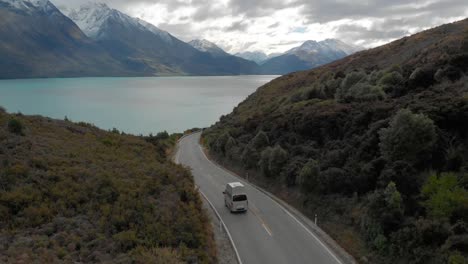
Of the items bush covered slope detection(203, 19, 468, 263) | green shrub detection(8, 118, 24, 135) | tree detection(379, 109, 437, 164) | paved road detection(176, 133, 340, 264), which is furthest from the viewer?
green shrub detection(8, 118, 24, 135)

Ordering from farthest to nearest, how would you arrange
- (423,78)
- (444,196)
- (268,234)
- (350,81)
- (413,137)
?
(350,81) < (423,78) < (268,234) < (413,137) < (444,196)

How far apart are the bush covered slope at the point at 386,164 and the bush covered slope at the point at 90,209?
7105 millimetres

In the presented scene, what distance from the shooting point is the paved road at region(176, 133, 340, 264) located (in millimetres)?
15430

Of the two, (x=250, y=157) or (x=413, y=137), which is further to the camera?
(x=250, y=157)

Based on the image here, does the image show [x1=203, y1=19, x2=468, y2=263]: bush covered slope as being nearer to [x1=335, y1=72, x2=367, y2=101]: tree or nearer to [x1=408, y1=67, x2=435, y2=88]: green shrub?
[x1=408, y1=67, x2=435, y2=88]: green shrub

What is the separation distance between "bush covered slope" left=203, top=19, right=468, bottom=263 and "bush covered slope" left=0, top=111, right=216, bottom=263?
23.3 ft

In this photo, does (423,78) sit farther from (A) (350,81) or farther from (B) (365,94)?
(A) (350,81)

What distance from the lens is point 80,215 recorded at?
12.4 metres

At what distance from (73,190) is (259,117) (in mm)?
29298

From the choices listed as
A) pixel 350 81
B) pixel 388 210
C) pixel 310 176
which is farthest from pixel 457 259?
pixel 350 81

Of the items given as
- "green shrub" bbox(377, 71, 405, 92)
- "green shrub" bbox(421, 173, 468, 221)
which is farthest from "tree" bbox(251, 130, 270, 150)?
"green shrub" bbox(421, 173, 468, 221)

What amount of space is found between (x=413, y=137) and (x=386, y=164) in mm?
1843

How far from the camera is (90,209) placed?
12859mm

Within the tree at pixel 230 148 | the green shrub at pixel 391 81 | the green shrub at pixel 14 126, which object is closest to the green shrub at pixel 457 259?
the green shrub at pixel 391 81
